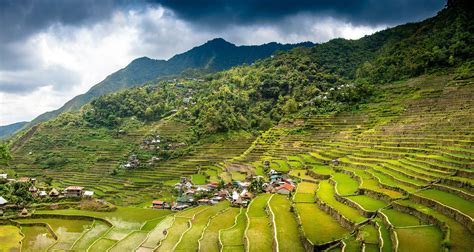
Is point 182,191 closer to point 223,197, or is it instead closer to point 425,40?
point 223,197

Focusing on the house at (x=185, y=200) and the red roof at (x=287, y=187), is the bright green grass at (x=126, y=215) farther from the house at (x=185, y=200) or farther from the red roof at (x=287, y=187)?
the red roof at (x=287, y=187)

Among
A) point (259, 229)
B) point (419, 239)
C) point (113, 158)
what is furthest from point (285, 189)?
point (113, 158)

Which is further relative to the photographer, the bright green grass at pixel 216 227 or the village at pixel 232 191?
the village at pixel 232 191

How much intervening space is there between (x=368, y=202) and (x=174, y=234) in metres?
10.3

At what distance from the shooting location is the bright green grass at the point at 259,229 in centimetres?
1518

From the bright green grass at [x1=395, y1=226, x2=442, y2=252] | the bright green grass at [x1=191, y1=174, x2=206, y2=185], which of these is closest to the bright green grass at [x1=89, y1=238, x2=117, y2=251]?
the bright green grass at [x1=395, y1=226, x2=442, y2=252]

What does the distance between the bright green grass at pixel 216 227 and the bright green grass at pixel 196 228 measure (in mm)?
440

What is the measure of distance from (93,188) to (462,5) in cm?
5772

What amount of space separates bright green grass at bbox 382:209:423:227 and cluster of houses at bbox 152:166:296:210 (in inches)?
380

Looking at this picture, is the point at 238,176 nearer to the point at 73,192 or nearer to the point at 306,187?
the point at 306,187

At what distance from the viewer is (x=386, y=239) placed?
1231cm

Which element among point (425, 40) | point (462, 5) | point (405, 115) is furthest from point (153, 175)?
point (462, 5)

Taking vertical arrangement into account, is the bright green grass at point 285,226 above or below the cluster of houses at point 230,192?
above

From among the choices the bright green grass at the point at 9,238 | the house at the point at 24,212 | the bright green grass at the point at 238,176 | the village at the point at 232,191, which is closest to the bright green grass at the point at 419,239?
the village at the point at 232,191
